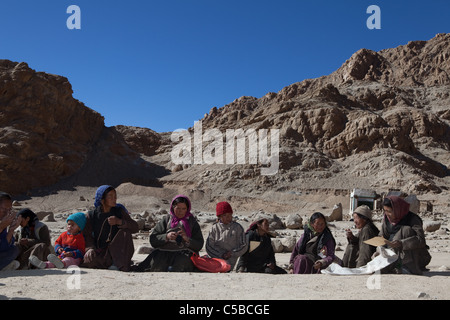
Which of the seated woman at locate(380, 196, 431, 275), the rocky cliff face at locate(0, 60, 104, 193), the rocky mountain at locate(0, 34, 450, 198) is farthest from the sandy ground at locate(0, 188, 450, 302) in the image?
the rocky cliff face at locate(0, 60, 104, 193)

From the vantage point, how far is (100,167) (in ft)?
148

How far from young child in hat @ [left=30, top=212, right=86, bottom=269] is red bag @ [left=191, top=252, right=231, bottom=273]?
1601 millimetres

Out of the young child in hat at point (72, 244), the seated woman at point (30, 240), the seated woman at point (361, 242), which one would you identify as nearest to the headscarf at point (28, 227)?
the seated woman at point (30, 240)

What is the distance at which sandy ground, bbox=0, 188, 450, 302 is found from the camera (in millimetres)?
3811

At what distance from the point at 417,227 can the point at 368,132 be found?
3952 centimetres

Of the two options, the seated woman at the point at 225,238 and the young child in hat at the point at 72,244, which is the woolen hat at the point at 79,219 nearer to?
the young child in hat at the point at 72,244

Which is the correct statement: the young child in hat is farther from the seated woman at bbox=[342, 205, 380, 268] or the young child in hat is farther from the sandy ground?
the seated woman at bbox=[342, 205, 380, 268]

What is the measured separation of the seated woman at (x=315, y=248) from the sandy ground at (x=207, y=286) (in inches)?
24.7

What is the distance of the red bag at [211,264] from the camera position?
5488mm

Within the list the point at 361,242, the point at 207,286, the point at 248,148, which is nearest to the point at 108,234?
the point at 207,286

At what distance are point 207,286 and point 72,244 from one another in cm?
233
